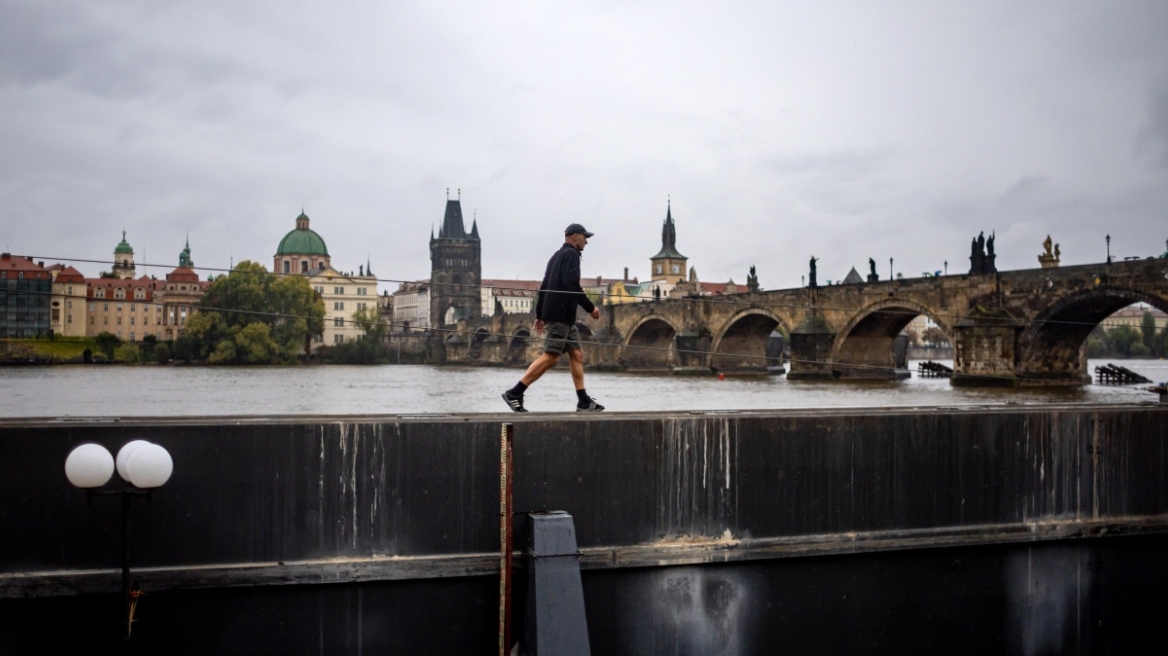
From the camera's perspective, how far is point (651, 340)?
189 feet

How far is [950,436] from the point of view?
496cm

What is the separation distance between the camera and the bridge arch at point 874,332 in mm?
33844

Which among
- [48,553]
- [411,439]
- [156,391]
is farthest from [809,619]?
[156,391]

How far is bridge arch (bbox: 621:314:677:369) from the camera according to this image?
52.8 m

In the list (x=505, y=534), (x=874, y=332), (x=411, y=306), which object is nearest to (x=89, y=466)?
(x=505, y=534)

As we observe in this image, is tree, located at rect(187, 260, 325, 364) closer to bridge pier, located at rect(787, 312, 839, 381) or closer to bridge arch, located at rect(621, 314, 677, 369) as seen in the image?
bridge arch, located at rect(621, 314, 677, 369)

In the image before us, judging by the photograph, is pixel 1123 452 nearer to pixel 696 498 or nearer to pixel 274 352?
pixel 696 498

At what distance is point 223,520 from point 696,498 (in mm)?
2244

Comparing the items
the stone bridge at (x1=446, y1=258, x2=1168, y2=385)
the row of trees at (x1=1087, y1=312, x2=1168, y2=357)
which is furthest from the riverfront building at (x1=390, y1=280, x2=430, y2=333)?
the row of trees at (x1=1087, y1=312, x2=1168, y2=357)

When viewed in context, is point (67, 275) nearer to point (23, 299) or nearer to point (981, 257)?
point (23, 299)

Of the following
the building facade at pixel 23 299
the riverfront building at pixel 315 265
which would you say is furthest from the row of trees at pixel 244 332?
the riverfront building at pixel 315 265

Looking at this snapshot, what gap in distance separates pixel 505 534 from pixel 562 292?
1.63 metres

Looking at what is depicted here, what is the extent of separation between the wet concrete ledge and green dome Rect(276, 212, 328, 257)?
404 ft

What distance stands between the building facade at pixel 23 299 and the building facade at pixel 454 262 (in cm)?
9702
